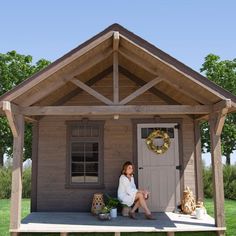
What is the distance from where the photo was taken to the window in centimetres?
856

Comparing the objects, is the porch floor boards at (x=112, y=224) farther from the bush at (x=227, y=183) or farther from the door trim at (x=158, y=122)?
the bush at (x=227, y=183)

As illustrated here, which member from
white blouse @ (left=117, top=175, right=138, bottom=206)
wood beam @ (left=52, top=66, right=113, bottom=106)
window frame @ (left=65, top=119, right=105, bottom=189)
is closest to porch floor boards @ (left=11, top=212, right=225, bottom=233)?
white blouse @ (left=117, top=175, right=138, bottom=206)

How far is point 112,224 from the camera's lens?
259 inches

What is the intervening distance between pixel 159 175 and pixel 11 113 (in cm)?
435

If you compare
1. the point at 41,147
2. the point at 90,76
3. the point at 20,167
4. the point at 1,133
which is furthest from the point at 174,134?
the point at 1,133

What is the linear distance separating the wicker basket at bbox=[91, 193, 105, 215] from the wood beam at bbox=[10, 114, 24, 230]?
2.25 metres

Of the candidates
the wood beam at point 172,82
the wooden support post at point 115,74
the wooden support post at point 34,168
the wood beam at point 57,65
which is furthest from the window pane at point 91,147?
the wood beam at point 57,65

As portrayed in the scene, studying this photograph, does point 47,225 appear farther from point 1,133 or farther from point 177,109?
point 1,133

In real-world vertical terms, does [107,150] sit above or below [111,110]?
below

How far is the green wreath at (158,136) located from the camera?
854 cm

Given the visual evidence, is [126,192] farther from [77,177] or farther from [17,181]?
[17,181]

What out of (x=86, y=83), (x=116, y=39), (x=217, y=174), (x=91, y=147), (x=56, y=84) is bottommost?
(x=217, y=174)

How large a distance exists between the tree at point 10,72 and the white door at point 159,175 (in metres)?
13.0

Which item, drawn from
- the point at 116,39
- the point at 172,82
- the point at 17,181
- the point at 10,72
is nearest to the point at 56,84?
the point at 116,39
